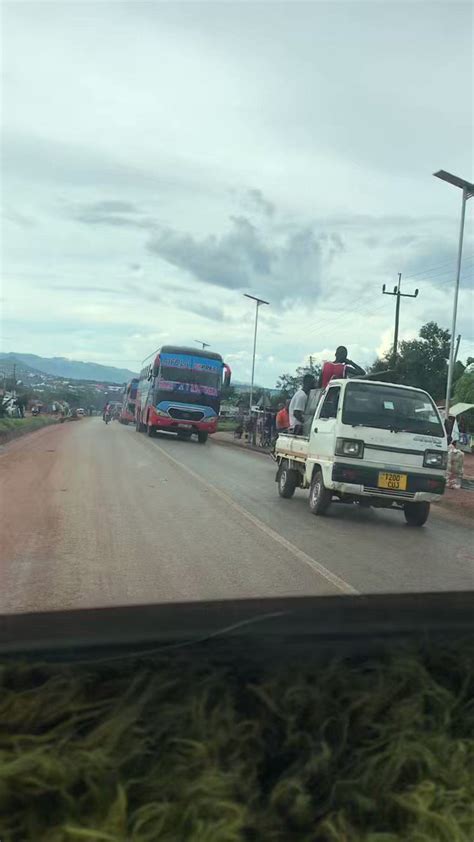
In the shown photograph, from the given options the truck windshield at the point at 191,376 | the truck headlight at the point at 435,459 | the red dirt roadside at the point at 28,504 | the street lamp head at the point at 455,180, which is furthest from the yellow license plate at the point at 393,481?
the truck windshield at the point at 191,376

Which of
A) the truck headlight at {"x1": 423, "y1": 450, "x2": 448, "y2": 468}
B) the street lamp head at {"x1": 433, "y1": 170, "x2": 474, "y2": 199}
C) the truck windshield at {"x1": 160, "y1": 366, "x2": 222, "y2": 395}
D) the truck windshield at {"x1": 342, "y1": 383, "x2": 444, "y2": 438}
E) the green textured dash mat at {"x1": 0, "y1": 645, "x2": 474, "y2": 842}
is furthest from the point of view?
the truck windshield at {"x1": 160, "y1": 366, "x2": 222, "y2": 395}

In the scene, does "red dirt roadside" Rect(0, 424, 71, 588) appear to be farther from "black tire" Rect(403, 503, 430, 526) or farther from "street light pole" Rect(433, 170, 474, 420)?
"street light pole" Rect(433, 170, 474, 420)

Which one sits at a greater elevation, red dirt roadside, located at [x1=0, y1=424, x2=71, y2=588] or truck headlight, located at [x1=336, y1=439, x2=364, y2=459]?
truck headlight, located at [x1=336, y1=439, x2=364, y2=459]

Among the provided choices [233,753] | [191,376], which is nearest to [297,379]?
[191,376]

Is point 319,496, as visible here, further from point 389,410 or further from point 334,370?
point 334,370

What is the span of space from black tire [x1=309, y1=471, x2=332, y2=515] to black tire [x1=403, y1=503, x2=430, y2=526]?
1122 millimetres

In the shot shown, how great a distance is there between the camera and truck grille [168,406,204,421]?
96.8ft

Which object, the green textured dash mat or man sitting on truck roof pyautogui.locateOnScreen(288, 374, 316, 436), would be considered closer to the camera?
the green textured dash mat

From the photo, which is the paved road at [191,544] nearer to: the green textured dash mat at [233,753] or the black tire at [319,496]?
the black tire at [319,496]

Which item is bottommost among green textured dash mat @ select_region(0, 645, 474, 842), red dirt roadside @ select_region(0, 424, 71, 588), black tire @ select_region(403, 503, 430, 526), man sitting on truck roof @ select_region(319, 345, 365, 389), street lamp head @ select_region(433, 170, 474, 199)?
red dirt roadside @ select_region(0, 424, 71, 588)

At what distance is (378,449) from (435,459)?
30.3 inches

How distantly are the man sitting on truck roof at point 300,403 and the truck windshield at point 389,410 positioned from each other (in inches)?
72.5

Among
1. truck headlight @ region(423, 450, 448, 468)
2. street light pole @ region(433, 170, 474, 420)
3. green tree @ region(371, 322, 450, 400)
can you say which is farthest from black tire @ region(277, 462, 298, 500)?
green tree @ region(371, 322, 450, 400)

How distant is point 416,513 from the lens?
35.0ft
